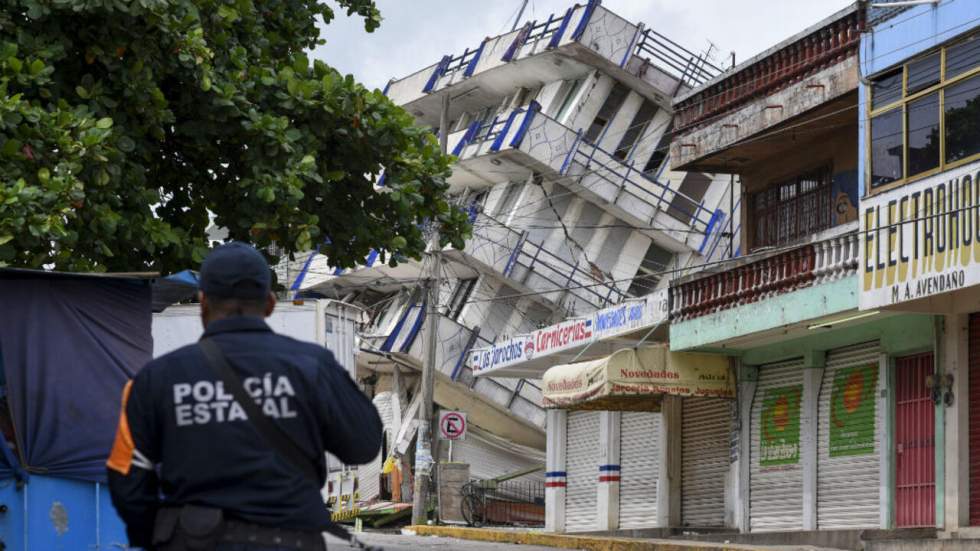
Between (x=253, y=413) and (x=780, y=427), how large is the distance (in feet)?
68.2

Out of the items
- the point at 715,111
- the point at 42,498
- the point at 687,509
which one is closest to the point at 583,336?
the point at 687,509

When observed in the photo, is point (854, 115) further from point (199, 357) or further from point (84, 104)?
point (199, 357)

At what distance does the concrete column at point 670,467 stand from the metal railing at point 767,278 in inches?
134

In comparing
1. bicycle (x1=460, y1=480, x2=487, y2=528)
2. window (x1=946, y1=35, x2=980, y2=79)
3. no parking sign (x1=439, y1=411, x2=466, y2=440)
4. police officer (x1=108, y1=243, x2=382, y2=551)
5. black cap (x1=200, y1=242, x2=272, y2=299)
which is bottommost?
bicycle (x1=460, y1=480, x2=487, y2=528)

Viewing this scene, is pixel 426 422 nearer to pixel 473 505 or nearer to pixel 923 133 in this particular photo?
pixel 473 505

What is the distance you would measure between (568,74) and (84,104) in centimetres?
2664

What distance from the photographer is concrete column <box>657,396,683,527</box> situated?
92.8 ft

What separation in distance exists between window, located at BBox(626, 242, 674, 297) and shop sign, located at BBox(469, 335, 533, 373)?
6.55 metres

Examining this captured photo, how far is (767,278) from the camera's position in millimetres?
22750

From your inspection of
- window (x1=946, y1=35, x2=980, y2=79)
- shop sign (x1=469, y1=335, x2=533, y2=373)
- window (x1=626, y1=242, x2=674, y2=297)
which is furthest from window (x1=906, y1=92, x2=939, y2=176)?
window (x1=626, y1=242, x2=674, y2=297)

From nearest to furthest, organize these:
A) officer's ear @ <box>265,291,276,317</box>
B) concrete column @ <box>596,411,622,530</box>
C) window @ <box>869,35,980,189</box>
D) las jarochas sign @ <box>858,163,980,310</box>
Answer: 1. officer's ear @ <box>265,291,276,317</box>
2. las jarochas sign @ <box>858,163,980,310</box>
3. window @ <box>869,35,980,189</box>
4. concrete column @ <box>596,411,622,530</box>

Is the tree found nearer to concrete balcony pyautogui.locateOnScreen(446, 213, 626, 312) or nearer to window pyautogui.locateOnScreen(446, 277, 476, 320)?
concrete balcony pyautogui.locateOnScreen(446, 213, 626, 312)

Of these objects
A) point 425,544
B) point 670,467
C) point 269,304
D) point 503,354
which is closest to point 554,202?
point 503,354

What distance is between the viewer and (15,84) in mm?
13320
